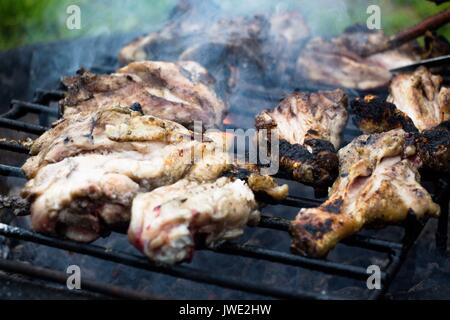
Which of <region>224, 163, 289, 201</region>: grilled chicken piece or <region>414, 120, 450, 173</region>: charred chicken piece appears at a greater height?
<region>414, 120, 450, 173</region>: charred chicken piece

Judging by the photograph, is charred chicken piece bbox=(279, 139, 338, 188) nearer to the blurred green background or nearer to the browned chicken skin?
the browned chicken skin

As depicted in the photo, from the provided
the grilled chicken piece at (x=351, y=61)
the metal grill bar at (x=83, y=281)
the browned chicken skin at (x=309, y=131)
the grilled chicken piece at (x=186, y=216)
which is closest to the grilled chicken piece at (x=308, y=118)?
the browned chicken skin at (x=309, y=131)

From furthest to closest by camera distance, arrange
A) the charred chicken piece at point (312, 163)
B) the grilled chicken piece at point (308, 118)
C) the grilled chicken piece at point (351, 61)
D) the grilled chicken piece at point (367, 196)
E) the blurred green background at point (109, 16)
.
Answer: the blurred green background at point (109, 16) → the grilled chicken piece at point (351, 61) → the grilled chicken piece at point (308, 118) → the charred chicken piece at point (312, 163) → the grilled chicken piece at point (367, 196)

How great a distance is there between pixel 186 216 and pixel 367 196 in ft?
2.78

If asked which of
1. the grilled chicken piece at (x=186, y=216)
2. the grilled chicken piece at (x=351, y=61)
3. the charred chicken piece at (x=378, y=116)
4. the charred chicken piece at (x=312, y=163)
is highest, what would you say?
the grilled chicken piece at (x=351, y=61)

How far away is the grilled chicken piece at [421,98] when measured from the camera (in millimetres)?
3465

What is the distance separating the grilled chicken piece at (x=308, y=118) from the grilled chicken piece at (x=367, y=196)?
1.10ft

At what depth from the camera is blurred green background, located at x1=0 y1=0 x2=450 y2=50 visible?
5523 mm

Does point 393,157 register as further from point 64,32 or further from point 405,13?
point 405,13

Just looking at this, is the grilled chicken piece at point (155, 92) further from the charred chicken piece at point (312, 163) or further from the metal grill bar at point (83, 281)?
the metal grill bar at point (83, 281)

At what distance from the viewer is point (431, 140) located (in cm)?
293

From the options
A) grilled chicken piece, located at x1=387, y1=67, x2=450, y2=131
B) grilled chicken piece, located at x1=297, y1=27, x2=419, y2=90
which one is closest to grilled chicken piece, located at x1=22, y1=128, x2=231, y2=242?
grilled chicken piece, located at x1=387, y1=67, x2=450, y2=131

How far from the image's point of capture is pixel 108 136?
2791mm
